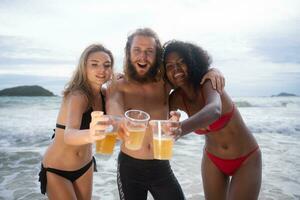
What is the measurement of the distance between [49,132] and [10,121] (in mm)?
4719

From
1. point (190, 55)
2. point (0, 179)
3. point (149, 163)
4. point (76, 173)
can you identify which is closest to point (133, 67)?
point (190, 55)

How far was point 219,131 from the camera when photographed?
11.3ft

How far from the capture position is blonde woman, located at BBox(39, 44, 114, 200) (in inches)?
136

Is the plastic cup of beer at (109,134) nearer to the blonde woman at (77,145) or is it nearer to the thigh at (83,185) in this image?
the blonde woman at (77,145)

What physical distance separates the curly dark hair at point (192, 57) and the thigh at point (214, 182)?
3.31ft

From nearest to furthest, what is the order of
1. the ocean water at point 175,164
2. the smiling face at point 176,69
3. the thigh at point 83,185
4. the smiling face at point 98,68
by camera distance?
1. the smiling face at point 176,69
2. the smiling face at point 98,68
3. the thigh at point 83,185
4. the ocean water at point 175,164

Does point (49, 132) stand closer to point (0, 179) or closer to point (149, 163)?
point (0, 179)

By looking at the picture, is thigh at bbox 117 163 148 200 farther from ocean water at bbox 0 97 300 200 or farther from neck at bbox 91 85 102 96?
ocean water at bbox 0 97 300 200

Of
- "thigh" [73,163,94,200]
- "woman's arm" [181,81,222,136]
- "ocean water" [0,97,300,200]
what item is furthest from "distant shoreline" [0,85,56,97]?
"woman's arm" [181,81,222,136]

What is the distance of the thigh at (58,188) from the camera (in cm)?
345

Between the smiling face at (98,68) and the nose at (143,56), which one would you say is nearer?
the nose at (143,56)

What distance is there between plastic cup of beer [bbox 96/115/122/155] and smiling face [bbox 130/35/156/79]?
1345 mm

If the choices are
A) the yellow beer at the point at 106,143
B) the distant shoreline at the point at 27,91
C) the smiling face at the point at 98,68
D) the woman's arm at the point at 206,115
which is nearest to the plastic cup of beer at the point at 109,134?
the yellow beer at the point at 106,143

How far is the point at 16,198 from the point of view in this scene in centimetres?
627
